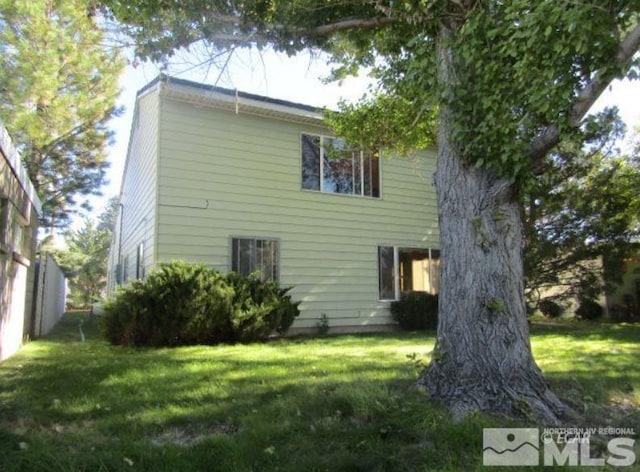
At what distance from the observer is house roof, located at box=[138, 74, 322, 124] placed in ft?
33.7

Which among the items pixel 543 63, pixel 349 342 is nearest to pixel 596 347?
pixel 349 342

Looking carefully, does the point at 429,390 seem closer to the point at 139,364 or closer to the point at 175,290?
the point at 139,364

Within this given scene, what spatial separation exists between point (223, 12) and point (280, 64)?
0.97 metres

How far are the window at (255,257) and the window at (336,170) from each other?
5.71ft

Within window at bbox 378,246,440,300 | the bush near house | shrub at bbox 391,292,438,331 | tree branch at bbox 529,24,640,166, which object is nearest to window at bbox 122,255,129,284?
the bush near house

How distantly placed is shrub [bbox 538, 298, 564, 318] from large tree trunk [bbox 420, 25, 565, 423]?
12559 millimetres

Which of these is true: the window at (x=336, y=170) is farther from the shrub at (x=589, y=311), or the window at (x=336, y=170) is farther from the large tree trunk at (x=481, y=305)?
the shrub at (x=589, y=311)

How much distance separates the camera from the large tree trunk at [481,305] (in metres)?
4.26

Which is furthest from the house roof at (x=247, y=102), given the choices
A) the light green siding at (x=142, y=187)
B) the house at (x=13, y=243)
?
the house at (x=13, y=243)

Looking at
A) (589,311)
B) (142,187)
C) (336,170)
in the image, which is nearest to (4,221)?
(142,187)

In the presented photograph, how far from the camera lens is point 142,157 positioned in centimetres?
1317

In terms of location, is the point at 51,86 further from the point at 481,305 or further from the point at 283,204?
the point at 481,305
